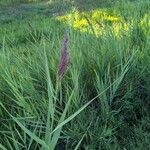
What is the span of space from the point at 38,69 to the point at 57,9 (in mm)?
7860

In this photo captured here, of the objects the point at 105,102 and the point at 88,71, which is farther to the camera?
the point at 88,71

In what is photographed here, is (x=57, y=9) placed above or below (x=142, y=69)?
below

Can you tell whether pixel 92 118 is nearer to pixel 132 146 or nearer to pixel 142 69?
pixel 132 146

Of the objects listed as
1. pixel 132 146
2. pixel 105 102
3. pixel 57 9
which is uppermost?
pixel 105 102

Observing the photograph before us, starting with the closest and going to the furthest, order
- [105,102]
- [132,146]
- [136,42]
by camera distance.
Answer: [132,146], [105,102], [136,42]

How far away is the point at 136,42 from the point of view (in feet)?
9.66

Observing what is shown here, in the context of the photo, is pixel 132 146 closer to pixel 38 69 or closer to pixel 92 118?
pixel 92 118

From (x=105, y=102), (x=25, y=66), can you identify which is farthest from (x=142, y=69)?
(x=25, y=66)

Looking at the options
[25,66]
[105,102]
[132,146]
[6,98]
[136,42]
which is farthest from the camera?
[136,42]

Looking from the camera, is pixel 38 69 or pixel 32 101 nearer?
→ pixel 32 101

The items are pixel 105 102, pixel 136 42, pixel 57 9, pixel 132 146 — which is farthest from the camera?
pixel 57 9

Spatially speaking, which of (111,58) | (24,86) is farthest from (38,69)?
(111,58)

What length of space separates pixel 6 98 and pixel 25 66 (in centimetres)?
34

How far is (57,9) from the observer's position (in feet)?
33.5
